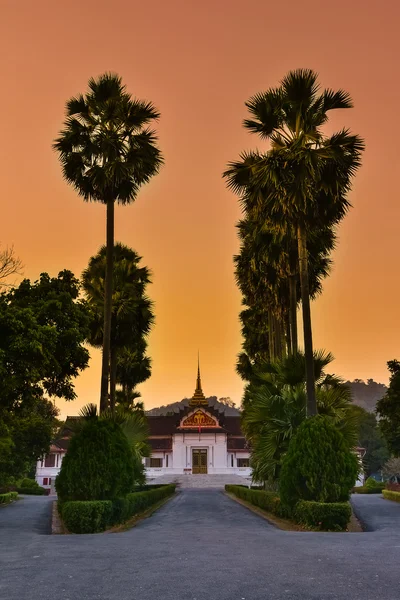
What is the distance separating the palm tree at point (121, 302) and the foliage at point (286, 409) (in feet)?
26.9

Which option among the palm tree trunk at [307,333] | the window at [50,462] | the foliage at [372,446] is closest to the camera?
the palm tree trunk at [307,333]

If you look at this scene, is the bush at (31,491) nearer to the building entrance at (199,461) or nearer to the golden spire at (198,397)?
the building entrance at (199,461)

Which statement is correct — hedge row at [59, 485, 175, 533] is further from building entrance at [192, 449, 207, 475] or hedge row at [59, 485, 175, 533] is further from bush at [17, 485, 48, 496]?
building entrance at [192, 449, 207, 475]

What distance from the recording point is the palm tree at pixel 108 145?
22.1 m

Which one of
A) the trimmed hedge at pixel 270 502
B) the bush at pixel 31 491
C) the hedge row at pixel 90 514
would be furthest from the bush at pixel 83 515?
the bush at pixel 31 491

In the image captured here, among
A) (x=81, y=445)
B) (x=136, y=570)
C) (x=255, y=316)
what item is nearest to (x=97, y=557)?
(x=136, y=570)

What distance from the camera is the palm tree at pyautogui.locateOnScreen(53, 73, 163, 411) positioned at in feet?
72.6

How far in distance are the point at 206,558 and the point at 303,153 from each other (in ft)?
42.8

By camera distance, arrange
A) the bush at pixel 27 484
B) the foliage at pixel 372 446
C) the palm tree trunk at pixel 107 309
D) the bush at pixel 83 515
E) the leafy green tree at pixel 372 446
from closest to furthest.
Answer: the bush at pixel 83 515
the palm tree trunk at pixel 107 309
the bush at pixel 27 484
the leafy green tree at pixel 372 446
the foliage at pixel 372 446

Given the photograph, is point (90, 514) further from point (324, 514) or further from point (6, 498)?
point (6, 498)

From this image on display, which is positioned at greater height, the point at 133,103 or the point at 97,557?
the point at 133,103

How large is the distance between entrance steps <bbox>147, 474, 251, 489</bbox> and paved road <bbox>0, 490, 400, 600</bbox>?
54942 mm

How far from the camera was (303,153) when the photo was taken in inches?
736

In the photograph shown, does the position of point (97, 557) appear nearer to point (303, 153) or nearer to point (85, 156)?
point (303, 153)
